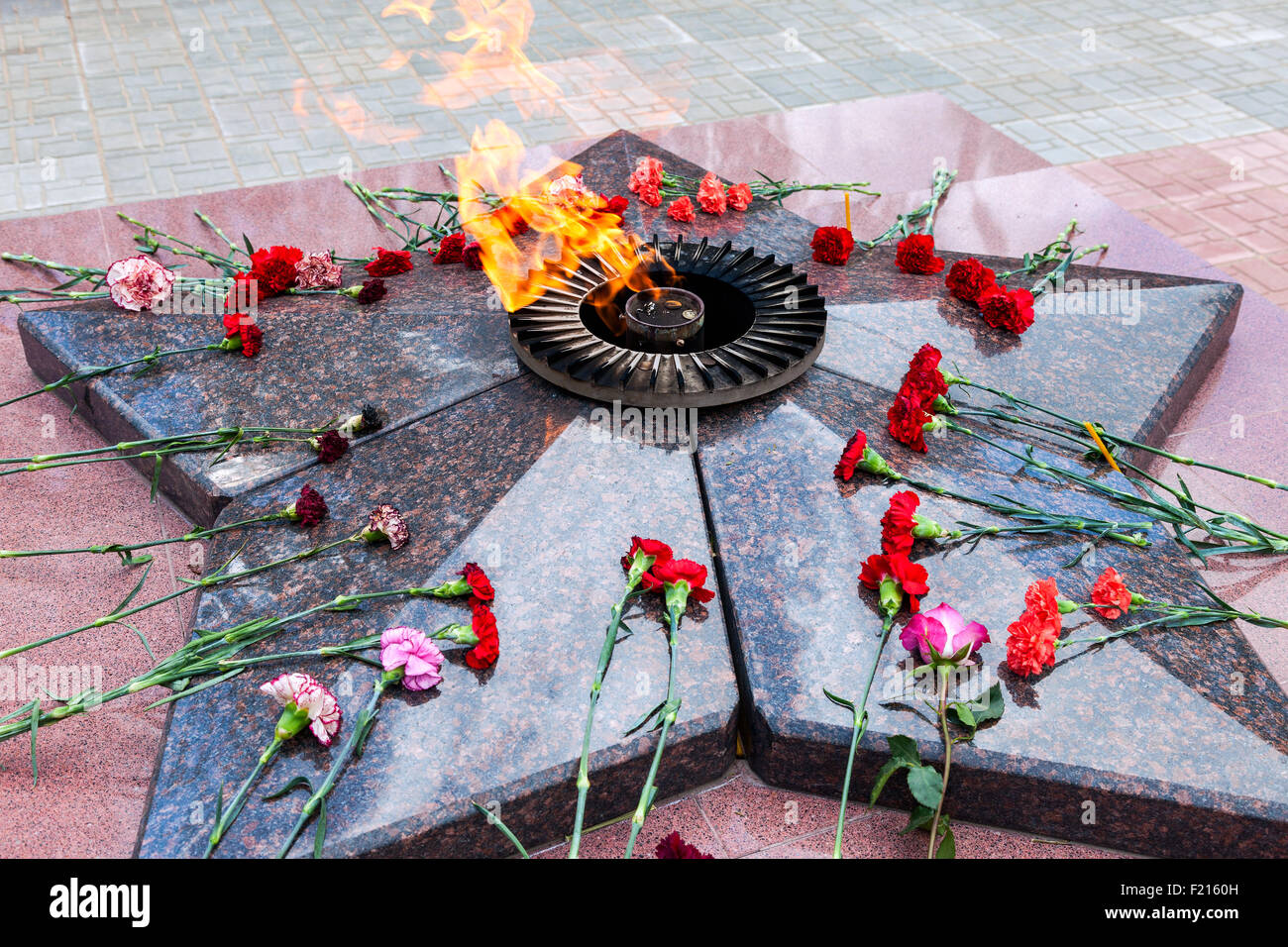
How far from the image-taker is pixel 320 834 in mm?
2102

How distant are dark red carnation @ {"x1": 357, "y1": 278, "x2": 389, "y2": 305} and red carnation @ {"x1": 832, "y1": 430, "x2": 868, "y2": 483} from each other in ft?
5.75

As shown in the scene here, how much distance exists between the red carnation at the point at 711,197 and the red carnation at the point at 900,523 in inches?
79.5

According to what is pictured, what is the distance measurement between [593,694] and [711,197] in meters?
2.50

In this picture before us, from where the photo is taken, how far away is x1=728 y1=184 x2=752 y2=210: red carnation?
4.32 metres

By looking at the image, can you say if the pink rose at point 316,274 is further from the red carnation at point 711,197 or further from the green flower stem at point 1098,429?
the green flower stem at point 1098,429

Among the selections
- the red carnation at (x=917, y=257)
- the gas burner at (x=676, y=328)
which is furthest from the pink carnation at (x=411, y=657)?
the red carnation at (x=917, y=257)

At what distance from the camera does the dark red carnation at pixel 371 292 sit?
3.67 meters

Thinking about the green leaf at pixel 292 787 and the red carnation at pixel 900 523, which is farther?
the red carnation at pixel 900 523

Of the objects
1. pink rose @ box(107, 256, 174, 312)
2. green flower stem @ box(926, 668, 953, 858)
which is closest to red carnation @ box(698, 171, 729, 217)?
pink rose @ box(107, 256, 174, 312)

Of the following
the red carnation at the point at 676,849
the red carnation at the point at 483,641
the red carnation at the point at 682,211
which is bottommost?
the red carnation at the point at 676,849

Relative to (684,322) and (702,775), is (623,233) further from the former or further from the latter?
(702,775)

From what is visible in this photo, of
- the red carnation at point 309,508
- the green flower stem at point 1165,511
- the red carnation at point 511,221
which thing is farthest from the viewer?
the red carnation at point 511,221

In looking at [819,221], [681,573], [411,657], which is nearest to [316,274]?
[411,657]

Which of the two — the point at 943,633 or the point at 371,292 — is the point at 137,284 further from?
the point at 943,633
